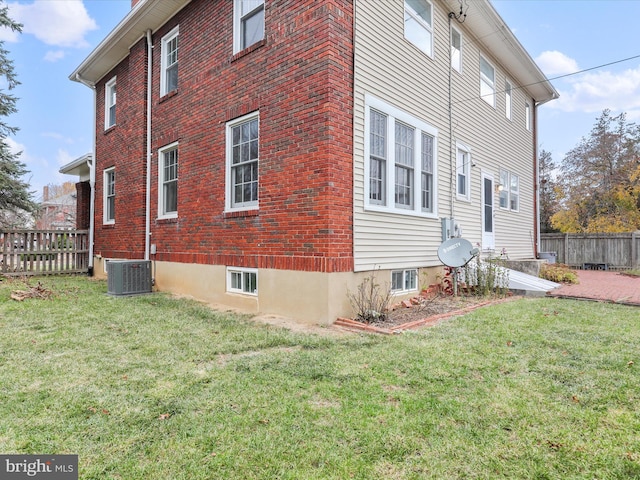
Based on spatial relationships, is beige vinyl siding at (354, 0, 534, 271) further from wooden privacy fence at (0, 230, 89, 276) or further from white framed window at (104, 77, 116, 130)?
wooden privacy fence at (0, 230, 89, 276)

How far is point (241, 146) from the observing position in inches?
281

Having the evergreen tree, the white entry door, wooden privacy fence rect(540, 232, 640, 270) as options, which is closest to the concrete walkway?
the white entry door

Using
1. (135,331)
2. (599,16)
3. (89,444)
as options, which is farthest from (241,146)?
(599,16)

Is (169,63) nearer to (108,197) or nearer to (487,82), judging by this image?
(108,197)

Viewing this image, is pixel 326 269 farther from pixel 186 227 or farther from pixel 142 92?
pixel 142 92

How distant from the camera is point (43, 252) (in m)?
12.1

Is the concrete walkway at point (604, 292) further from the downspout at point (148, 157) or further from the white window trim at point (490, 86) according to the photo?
the downspout at point (148, 157)

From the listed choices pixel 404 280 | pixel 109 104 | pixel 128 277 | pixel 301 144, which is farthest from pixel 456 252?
pixel 109 104

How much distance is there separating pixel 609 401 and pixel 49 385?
4.35 meters

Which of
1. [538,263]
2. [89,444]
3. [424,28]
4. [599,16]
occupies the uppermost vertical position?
[599,16]

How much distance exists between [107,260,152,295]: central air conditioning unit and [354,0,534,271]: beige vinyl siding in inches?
209

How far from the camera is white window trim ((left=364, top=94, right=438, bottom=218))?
20.5 ft

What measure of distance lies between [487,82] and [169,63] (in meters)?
8.39

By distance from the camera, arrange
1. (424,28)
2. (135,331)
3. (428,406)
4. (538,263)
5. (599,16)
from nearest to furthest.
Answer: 1. (428,406)
2. (135,331)
3. (424,28)
4. (538,263)
5. (599,16)
